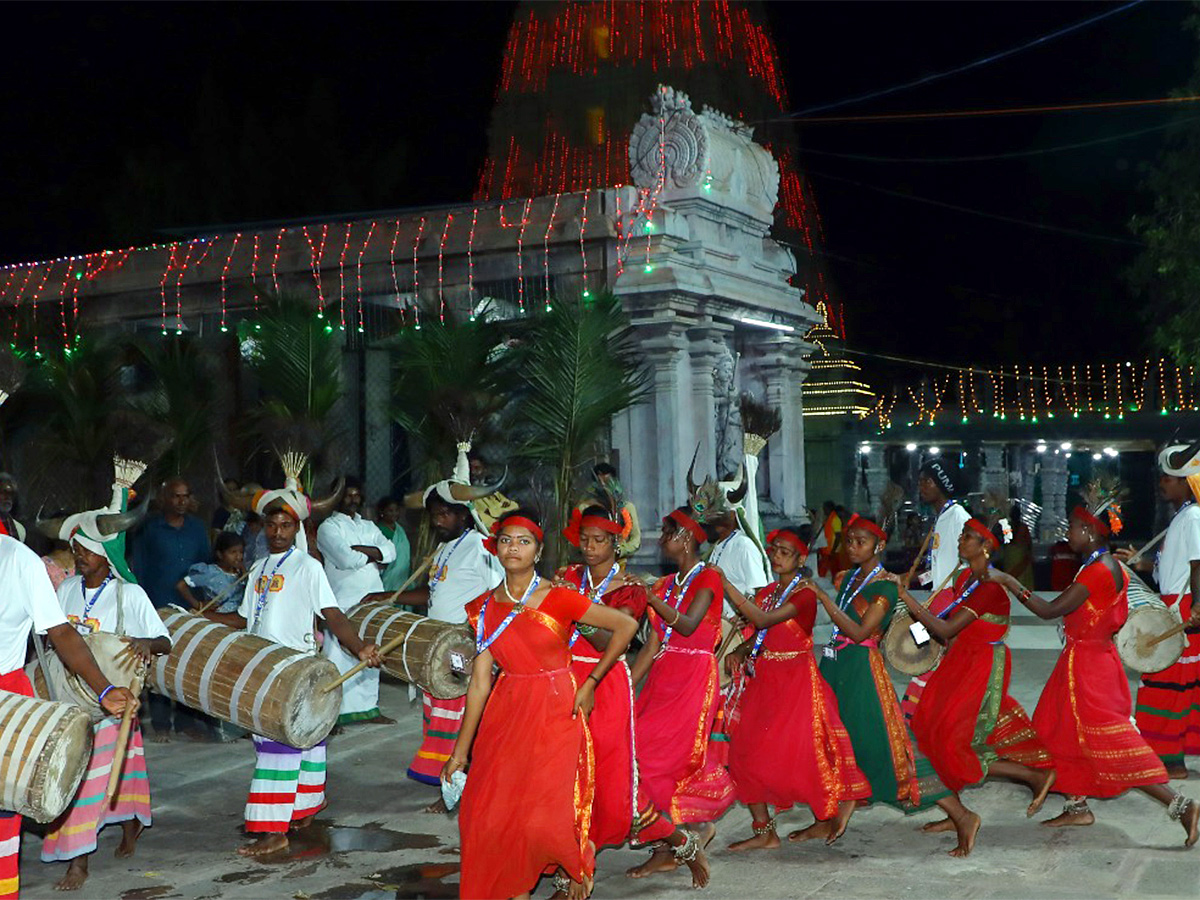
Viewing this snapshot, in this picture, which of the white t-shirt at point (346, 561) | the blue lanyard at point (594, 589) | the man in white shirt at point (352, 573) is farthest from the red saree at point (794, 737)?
the white t-shirt at point (346, 561)

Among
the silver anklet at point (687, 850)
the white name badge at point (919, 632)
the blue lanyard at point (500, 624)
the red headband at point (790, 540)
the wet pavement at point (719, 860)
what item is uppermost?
Answer: the red headband at point (790, 540)

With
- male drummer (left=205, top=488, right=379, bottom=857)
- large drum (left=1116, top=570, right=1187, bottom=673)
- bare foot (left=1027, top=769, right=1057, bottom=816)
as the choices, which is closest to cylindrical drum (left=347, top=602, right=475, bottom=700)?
male drummer (left=205, top=488, right=379, bottom=857)

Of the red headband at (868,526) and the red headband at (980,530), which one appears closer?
the red headband at (868,526)

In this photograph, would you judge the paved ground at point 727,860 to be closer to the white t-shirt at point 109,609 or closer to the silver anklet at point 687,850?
the silver anklet at point 687,850

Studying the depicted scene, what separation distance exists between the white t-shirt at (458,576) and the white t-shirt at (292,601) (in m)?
1.48

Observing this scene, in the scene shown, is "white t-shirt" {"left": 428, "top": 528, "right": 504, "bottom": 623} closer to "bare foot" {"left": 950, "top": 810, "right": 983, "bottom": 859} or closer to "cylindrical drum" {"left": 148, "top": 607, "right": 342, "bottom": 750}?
Answer: "cylindrical drum" {"left": 148, "top": 607, "right": 342, "bottom": 750}

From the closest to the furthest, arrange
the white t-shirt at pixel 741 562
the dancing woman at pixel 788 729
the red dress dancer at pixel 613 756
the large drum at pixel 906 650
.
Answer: the red dress dancer at pixel 613 756
the dancing woman at pixel 788 729
the large drum at pixel 906 650
the white t-shirt at pixel 741 562

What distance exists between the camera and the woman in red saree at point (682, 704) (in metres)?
6.31

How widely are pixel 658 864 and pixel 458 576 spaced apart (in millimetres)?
2738

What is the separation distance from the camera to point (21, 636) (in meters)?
5.05

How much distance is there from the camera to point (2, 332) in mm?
14047

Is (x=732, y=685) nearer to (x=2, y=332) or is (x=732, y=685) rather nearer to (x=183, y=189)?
(x=2, y=332)

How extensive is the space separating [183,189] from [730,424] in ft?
62.5

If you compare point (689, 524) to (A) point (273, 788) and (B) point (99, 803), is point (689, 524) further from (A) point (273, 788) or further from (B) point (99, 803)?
(B) point (99, 803)
